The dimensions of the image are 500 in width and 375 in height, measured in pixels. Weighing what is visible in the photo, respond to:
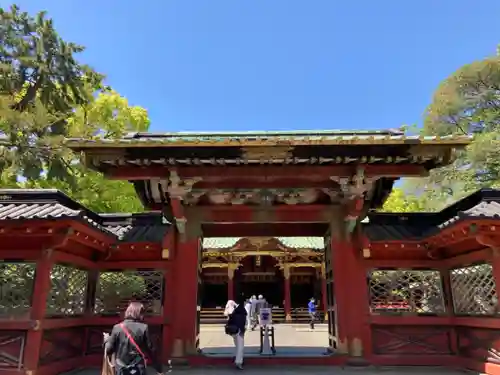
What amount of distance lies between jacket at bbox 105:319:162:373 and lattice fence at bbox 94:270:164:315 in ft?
13.1

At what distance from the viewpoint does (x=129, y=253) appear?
8758 millimetres

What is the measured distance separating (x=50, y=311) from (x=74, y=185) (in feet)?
31.0

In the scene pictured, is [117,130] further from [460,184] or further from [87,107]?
[460,184]

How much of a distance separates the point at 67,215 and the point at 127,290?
114 inches

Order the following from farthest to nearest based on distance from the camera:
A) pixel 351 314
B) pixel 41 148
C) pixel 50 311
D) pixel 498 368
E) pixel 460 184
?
pixel 460 184 < pixel 41 148 < pixel 351 314 < pixel 50 311 < pixel 498 368

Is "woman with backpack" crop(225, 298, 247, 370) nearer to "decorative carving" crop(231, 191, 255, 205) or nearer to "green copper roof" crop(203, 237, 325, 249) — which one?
"decorative carving" crop(231, 191, 255, 205)

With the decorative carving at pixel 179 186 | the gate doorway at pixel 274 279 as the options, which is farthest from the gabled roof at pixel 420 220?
the gate doorway at pixel 274 279

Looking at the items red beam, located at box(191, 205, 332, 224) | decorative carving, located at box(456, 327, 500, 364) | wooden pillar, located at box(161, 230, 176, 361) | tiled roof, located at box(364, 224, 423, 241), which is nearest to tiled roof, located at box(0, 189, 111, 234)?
wooden pillar, located at box(161, 230, 176, 361)

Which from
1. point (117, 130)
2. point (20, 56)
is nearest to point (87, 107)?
point (117, 130)

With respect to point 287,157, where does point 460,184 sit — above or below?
above

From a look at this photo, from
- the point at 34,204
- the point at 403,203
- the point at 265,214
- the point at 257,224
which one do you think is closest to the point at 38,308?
the point at 34,204

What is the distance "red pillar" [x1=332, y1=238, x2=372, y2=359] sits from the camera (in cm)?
819

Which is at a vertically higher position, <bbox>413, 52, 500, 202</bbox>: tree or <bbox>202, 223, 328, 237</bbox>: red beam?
<bbox>413, 52, 500, 202</bbox>: tree

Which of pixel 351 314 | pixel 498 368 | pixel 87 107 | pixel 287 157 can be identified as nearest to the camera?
pixel 498 368
